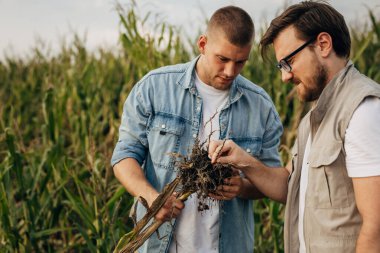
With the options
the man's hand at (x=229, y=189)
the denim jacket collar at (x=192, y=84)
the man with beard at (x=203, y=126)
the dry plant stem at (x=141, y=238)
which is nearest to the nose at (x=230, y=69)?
the man with beard at (x=203, y=126)

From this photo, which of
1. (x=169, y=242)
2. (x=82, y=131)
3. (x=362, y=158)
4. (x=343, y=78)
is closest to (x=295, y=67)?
(x=343, y=78)

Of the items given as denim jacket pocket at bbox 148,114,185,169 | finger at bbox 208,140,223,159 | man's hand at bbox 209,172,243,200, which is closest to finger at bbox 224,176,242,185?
man's hand at bbox 209,172,243,200

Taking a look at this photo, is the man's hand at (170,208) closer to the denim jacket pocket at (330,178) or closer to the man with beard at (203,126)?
the man with beard at (203,126)

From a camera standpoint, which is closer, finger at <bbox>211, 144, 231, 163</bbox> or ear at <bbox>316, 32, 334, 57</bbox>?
ear at <bbox>316, 32, 334, 57</bbox>

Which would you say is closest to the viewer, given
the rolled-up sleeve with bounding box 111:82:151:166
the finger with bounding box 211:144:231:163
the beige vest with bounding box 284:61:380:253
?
the beige vest with bounding box 284:61:380:253

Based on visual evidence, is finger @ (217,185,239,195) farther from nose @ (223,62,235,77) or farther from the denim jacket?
nose @ (223,62,235,77)

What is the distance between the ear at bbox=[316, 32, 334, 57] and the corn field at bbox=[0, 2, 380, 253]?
0.53 m

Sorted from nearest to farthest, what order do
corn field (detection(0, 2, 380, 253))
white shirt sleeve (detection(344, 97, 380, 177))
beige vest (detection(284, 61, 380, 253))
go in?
white shirt sleeve (detection(344, 97, 380, 177))
beige vest (detection(284, 61, 380, 253))
corn field (detection(0, 2, 380, 253))

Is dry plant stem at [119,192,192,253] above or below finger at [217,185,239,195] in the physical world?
below

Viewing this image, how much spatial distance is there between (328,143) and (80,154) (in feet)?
9.68

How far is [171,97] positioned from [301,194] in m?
0.74

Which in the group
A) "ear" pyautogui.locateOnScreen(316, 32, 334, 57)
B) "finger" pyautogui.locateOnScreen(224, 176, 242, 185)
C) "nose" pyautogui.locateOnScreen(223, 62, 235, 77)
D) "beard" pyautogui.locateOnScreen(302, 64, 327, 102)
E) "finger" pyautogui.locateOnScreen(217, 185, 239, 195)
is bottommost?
"finger" pyautogui.locateOnScreen(217, 185, 239, 195)

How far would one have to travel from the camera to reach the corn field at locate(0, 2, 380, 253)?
3057mm

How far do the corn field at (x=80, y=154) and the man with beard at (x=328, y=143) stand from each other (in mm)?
482
